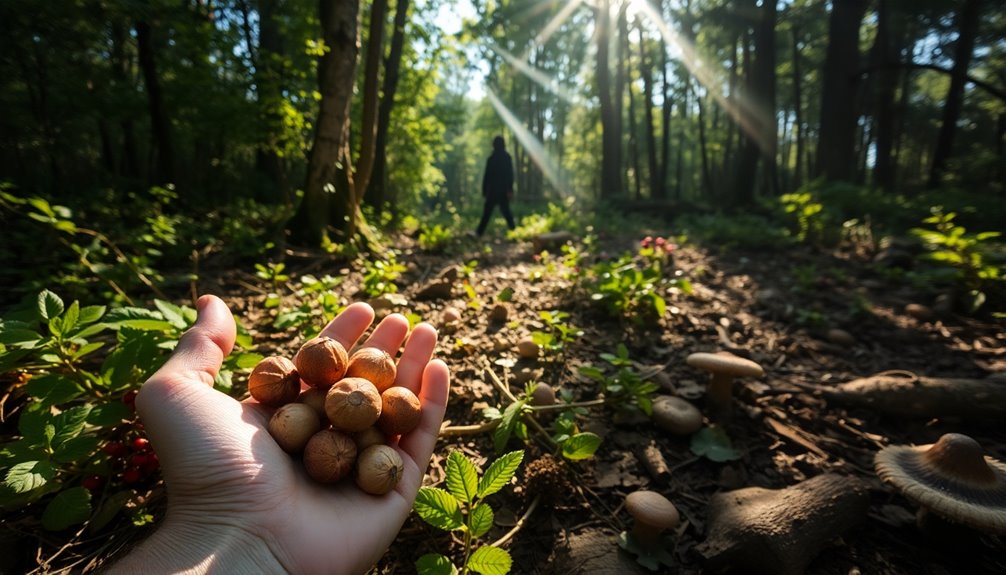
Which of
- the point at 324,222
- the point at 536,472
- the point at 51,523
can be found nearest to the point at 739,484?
the point at 536,472

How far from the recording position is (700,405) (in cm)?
254

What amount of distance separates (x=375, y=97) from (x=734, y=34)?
1750 cm

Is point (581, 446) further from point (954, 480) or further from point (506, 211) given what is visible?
point (506, 211)

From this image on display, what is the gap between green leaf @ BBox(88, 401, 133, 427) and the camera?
1431 mm

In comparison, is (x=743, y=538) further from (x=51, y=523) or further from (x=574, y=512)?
(x=51, y=523)

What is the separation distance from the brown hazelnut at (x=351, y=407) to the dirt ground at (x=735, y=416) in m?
0.55

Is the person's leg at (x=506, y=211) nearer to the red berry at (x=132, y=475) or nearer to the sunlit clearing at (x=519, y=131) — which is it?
the red berry at (x=132, y=475)

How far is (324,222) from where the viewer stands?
5297 mm

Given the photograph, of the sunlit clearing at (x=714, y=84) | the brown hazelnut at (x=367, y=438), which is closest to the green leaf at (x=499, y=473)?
the brown hazelnut at (x=367, y=438)

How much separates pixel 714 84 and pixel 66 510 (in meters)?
30.7

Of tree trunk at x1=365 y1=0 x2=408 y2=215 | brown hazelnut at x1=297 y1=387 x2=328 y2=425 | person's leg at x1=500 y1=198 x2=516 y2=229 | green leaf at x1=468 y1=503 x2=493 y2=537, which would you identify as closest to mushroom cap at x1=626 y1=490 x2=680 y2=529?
green leaf at x1=468 y1=503 x2=493 y2=537

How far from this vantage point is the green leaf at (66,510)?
1.30 metres

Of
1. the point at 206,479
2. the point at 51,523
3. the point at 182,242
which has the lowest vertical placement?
the point at 51,523

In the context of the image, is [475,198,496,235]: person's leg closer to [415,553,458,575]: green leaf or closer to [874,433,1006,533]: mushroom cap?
[874,433,1006,533]: mushroom cap
